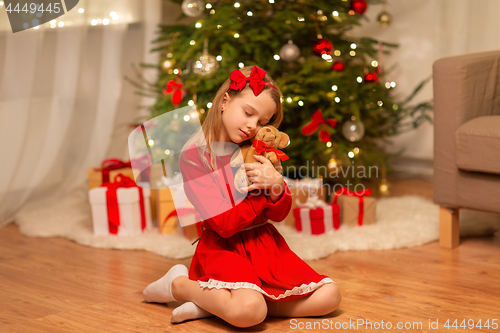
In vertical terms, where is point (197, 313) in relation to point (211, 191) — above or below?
below

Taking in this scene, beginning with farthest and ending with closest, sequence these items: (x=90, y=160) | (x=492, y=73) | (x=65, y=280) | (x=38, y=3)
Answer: (x=90, y=160) → (x=38, y=3) → (x=492, y=73) → (x=65, y=280)

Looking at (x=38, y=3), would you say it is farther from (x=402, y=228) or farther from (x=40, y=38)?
(x=402, y=228)

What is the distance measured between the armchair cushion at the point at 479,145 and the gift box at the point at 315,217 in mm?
519

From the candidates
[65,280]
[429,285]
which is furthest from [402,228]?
[65,280]

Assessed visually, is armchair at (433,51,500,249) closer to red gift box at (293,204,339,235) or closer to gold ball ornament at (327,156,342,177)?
red gift box at (293,204,339,235)

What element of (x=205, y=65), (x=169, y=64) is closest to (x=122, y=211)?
(x=205, y=65)

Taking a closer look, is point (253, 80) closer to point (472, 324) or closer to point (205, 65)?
point (472, 324)

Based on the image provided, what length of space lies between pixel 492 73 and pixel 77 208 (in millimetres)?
1876

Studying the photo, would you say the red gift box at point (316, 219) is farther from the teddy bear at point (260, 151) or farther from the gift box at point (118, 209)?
the teddy bear at point (260, 151)

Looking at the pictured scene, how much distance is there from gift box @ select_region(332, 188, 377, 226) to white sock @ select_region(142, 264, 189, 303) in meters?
0.86

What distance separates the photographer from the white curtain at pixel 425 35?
2.89 meters

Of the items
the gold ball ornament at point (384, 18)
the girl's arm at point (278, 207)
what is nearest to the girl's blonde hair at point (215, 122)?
the girl's arm at point (278, 207)

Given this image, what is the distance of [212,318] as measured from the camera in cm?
128

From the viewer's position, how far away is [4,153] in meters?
2.23
